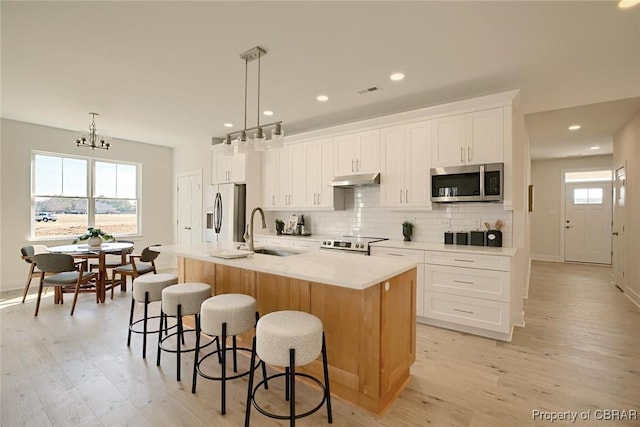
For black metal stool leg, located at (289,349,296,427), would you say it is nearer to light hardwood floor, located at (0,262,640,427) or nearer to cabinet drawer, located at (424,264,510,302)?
light hardwood floor, located at (0,262,640,427)

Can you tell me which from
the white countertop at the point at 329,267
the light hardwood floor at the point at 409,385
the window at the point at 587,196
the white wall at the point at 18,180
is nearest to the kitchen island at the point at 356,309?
the white countertop at the point at 329,267

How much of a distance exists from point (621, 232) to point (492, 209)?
10.4 ft

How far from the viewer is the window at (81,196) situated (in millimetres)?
5364

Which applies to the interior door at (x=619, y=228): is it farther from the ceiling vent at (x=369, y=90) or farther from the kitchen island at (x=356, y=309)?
the kitchen island at (x=356, y=309)

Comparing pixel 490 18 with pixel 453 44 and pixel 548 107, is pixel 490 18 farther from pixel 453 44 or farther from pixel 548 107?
pixel 548 107

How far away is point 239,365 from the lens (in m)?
2.60

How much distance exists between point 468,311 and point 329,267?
1.98 meters

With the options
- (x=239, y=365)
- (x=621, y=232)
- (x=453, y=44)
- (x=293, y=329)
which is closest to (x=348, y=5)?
(x=453, y=44)

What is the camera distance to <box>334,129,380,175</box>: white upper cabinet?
428cm

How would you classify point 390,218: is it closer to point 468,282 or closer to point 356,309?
point 468,282

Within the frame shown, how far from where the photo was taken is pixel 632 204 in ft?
14.9

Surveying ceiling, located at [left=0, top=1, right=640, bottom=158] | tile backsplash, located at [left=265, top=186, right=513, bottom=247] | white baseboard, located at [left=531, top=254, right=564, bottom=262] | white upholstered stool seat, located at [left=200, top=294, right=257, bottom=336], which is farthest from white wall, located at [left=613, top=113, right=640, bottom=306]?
white upholstered stool seat, located at [left=200, top=294, right=257, bottom=336]

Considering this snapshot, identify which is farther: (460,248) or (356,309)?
(460,248)

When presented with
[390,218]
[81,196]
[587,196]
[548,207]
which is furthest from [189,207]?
[587,196]
